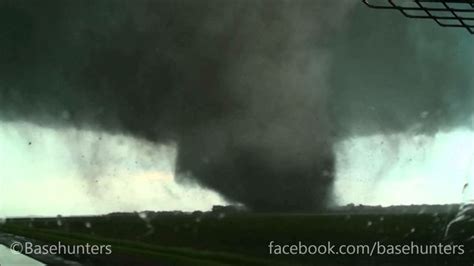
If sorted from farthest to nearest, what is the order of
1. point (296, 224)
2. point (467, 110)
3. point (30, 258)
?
point (467, 110)
point (296, 224)
point (30, 258)

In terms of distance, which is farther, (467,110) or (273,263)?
(467,110)

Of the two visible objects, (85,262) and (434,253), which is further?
(434,253)

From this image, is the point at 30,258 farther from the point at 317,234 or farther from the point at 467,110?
the point at 467,110

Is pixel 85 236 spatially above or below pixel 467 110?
below

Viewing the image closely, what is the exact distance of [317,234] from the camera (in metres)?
3.23

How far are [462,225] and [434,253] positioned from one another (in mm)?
231

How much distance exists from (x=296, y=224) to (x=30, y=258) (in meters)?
1.47

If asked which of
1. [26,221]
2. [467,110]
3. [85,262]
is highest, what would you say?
[467,110]

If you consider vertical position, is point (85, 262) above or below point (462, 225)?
below

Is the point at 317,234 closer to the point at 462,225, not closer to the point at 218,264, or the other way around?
the point at 218,264

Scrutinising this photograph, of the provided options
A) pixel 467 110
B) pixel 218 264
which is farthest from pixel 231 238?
pixel 467 110

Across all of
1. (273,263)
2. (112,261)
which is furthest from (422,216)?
(112,261)

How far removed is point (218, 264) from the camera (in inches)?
125

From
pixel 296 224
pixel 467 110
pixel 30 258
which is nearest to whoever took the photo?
pixel 30 258
